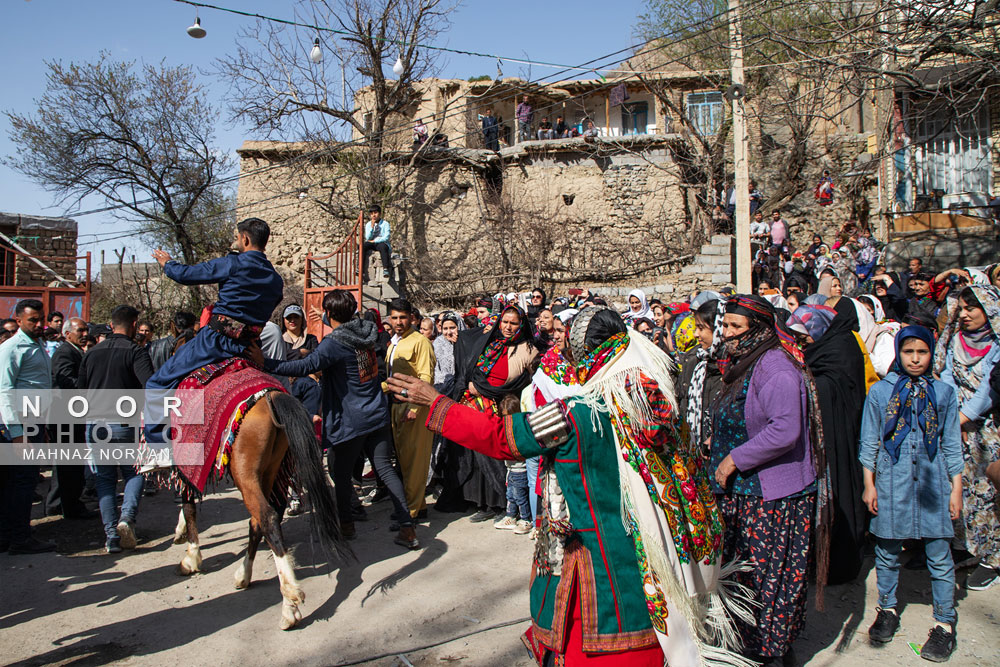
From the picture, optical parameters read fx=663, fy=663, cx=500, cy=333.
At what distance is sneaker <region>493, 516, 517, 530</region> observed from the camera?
6.06 meters

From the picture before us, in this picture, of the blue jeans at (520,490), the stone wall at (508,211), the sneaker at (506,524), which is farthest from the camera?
the stone wall at (508,211)

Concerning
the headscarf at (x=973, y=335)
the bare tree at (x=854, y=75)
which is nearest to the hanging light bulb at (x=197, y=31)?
the bare tree at (x=854, y=75)

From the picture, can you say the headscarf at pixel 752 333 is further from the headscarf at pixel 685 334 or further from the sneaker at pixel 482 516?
the sneaker at pixel 482 516

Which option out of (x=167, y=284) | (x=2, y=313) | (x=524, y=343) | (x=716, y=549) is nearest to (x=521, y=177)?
(x=167, y=284)

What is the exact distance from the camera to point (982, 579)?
15.3 ft

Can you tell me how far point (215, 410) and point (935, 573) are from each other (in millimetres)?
4527

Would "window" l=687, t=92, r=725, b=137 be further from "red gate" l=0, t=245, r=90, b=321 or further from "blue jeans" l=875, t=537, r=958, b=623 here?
"blue jeans" l=875, t=537, r=958, b=623

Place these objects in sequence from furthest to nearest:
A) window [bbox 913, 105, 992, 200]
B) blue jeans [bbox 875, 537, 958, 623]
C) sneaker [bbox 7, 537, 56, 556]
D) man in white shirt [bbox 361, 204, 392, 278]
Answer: window [bbox 913, 105, 992, 200]
man in white shirt [bbox 361, 204, 392, 278]
sneaker [bbox 7, 537, 56, 556]
blue jeans [bbox 875, 537, 958, 623]

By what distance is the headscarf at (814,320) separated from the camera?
5441mm

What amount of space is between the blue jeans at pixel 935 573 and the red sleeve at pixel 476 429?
2.64 m

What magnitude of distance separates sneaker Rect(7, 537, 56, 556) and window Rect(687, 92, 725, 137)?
70.8 ft

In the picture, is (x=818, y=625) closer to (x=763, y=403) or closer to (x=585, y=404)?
(x=763, y=403)

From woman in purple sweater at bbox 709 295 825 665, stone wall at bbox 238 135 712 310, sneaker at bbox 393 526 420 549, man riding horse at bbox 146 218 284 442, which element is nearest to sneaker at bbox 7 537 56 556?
man riding horse at bbox 146 218 284 442

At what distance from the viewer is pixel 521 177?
→ 21.1 meters
